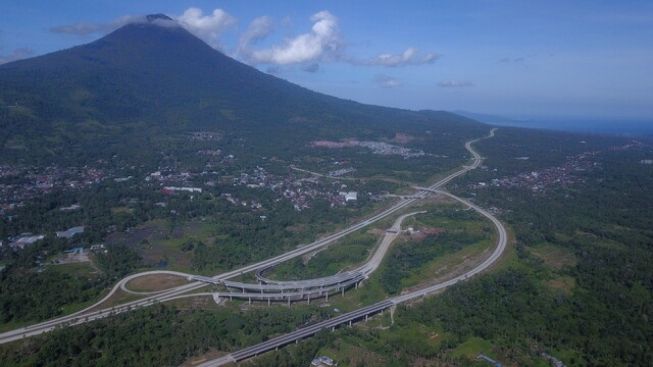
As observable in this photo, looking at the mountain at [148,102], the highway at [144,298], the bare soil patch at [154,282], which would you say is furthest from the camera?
the mountain at [148,102]

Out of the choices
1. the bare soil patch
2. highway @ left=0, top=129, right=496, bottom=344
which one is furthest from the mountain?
highway @ left=0, top=129, right=496, bottom=344

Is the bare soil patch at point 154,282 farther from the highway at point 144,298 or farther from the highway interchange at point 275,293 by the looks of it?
the highway at point 144,298

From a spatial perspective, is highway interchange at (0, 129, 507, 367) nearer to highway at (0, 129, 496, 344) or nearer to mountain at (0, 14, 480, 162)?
highway at (0, 129, 496, 344)

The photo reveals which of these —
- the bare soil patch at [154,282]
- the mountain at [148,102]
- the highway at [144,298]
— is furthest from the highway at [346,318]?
the mountain at [148,102]

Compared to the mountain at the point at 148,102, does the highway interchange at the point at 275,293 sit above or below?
below

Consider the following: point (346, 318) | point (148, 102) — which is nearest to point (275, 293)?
point (346, 318)

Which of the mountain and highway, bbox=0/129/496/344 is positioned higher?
the mountain

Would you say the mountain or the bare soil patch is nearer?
the bare soil patch

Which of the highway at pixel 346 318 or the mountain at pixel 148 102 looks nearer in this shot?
the highway at pixel 346 318

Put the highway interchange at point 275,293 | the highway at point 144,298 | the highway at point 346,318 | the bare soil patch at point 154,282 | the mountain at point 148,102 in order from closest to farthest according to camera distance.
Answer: the highway at point 346,318, the highway interchange at point 275,293, the highway at point 144,298, the bare soil patch at point 154,282, the mountain at point 148,102
